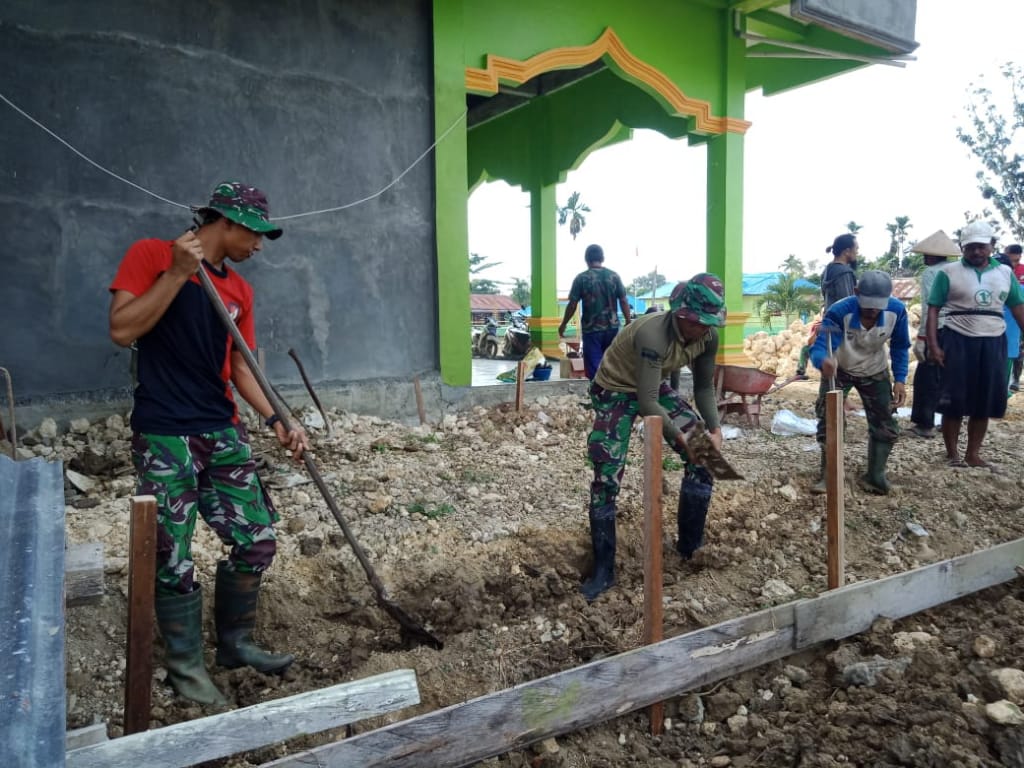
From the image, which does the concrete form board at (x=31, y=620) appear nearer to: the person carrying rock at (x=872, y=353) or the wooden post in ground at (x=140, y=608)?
the wooden post in ground at (x=140, y=608)

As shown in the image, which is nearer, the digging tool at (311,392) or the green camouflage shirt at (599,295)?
the digging tool at (311,392)

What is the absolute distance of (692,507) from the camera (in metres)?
3.80

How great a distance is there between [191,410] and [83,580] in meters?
0.62

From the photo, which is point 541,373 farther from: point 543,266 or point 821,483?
point 821,483

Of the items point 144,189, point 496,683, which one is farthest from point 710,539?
point 144,189

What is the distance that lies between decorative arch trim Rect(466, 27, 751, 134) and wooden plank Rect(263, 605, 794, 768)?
19.3 feet

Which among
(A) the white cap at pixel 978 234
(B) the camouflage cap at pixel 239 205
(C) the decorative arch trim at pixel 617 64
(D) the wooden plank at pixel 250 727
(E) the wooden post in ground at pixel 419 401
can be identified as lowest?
(D) the wooden plank at pixel 250 727

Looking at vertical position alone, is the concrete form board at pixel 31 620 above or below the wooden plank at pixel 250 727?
above

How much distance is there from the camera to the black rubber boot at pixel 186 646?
248cm

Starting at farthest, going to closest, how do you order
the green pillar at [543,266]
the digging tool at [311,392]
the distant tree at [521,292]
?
the distant tree at [521,292] < the green pillar at [543,266] < the digging tool at [311,392]

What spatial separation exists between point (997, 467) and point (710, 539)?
2.85 meters

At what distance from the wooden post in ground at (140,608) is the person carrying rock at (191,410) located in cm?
31

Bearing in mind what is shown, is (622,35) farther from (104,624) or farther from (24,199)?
(104,624)

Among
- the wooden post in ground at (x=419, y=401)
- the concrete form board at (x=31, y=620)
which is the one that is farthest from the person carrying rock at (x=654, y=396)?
the wooden post in ground at (x=419, y=401)
